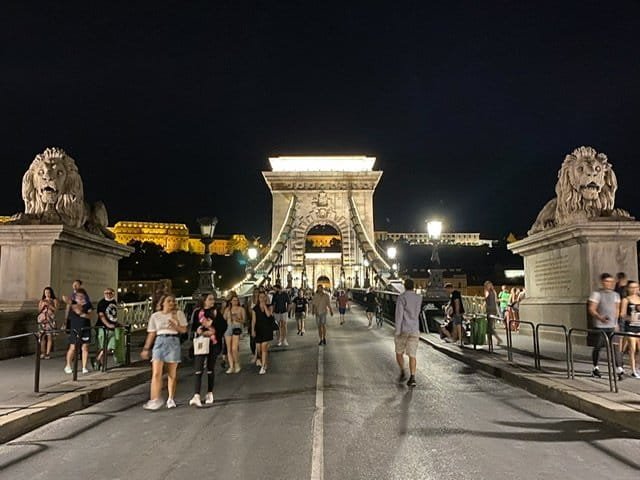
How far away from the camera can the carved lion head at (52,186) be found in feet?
45.3

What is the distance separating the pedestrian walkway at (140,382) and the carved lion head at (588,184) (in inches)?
134

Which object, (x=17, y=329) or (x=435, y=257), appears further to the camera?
(x=435, y=257)

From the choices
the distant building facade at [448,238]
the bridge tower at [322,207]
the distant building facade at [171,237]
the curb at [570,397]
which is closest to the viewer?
the curb at [570,397]

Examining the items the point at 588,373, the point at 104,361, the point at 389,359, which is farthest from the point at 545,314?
the point at 104,361

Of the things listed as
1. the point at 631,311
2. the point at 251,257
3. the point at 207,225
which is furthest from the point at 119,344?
the point at 251,257

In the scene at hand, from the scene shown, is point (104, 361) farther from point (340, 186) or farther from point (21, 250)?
point (340, 186)

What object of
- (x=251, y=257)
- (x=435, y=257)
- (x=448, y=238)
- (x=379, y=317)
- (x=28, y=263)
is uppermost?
(x=448, y=238)

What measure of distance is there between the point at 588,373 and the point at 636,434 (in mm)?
3124

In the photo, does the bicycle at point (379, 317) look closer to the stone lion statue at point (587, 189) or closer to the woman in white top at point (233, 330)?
the stone lion statue at point (587, 189)

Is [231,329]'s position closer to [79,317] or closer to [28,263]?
[79,317]

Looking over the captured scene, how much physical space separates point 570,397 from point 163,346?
534 centimetres

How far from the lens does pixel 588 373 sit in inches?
367

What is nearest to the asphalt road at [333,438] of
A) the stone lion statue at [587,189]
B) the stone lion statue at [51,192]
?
the stone lion statue at [587,189]

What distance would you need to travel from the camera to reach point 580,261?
43.2ft
